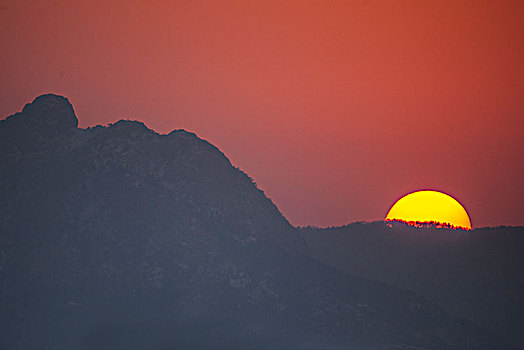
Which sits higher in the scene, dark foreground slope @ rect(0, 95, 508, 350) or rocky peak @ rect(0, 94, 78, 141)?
rocky peak @ rect(0, 94, 78, 141)

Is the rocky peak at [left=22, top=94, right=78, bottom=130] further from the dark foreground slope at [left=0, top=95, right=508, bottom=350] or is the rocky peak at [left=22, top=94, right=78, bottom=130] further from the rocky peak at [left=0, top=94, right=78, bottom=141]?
the dark foreground slope at [left=0, top=95, right=508, bottom=350]

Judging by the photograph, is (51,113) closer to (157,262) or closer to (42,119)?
(42,119)

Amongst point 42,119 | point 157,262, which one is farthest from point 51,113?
point 157,262

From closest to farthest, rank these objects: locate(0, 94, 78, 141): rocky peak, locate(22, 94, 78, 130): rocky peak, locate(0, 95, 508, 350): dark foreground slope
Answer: locate(0, 95, 508, 350): dark foreground slope → locate(0, 94, 78, 141): rocky peak → locate(22, 94, 78, 130): rocky peak

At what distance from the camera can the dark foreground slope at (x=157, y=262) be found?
458 feet

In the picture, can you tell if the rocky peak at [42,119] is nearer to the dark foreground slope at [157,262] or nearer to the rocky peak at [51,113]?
the rocky peak at [51,113]

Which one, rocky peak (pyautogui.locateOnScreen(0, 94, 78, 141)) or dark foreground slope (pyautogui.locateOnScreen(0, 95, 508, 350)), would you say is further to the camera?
rocky peak (pyautogui.locateOnScreen(0, 94, 78, 141))

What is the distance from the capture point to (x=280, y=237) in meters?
186

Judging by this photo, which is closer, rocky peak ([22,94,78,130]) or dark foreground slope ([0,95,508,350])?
dark foreground slope ([0,95,508,350])

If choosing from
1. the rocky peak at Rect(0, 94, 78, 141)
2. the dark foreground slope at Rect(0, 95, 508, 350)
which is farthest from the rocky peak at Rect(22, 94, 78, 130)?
the dark foreground slope at Rect(0, 95, 508, 350)

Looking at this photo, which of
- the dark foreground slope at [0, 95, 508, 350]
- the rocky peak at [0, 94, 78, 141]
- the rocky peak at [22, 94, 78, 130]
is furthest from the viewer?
the rocky peak at [22, 94, 78, 130]

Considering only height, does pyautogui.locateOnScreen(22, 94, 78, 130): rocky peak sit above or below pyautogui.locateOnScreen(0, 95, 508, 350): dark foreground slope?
above

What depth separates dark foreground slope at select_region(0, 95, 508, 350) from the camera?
5502 inches

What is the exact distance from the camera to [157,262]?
160125 millimetres
